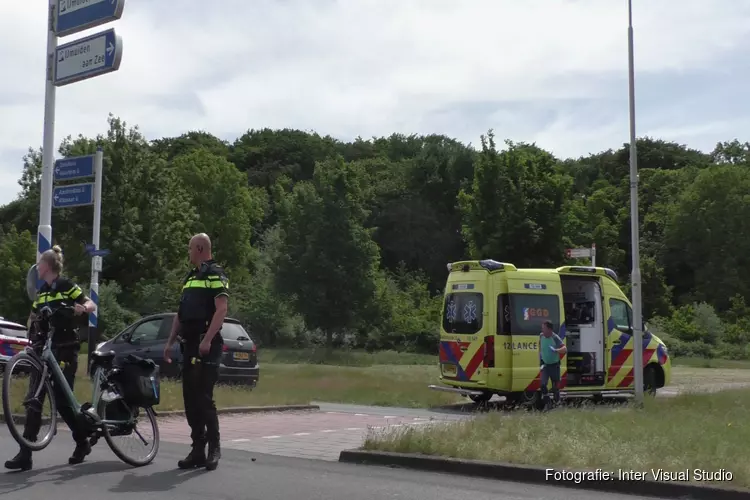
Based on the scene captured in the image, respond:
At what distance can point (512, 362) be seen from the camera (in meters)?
17.6

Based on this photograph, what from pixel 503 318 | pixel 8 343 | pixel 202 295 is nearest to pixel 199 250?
pixel 202 295

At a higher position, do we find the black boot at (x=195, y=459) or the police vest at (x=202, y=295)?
the police vest at (x=202, y=295)

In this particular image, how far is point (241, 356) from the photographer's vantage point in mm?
18719

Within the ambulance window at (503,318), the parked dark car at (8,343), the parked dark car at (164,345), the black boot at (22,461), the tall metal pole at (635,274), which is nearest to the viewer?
the black boot at (22,461)

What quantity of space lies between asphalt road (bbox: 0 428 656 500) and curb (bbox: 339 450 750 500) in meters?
0.16

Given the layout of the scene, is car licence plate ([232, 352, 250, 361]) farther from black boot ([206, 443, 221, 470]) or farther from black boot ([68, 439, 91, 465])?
black boot ([206, 443, 221, 470])

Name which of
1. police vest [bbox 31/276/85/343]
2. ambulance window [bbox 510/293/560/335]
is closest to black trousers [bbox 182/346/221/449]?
police vest [bbox 31/276/85/343]

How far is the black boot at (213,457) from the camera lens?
8438mm

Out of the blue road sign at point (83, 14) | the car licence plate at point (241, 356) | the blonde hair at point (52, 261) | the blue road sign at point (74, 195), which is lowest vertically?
the car licence plate at point (241, 356)

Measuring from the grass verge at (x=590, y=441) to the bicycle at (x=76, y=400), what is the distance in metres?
2.41

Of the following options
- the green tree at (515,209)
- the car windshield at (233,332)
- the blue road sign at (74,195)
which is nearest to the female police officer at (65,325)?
the blue road sign at (74,195)

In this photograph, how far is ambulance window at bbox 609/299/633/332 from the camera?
19.3 m

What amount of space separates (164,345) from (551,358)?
292 inches

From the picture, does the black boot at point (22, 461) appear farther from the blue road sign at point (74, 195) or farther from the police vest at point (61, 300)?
the blue road sign at point (74, 195)
